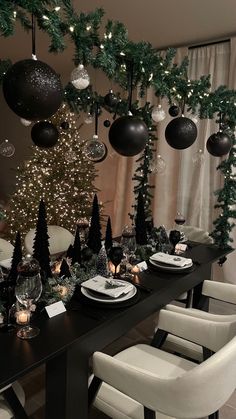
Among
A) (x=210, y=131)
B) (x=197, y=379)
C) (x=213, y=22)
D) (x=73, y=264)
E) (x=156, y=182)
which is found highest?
(x=213, y=22)

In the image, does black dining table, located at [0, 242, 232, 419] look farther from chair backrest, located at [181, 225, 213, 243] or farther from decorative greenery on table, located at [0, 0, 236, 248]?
chair backrest, located at [181, 225, 213, 243]

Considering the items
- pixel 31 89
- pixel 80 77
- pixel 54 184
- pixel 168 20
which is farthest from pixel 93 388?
pixel 54 184

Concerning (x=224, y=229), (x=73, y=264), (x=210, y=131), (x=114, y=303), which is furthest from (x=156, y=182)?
(x=114, y=303)

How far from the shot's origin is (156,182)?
14.4 ft

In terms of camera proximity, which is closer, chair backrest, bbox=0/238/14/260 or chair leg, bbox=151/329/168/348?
chair leg, bbox=151/329/168/348

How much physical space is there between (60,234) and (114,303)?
1653 mm

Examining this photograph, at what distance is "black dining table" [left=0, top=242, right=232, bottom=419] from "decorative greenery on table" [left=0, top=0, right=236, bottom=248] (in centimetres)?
116

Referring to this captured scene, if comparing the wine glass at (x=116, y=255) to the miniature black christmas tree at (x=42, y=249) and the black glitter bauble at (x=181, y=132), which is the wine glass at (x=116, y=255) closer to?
the miniature black christmas tree at (x=42, y=249)

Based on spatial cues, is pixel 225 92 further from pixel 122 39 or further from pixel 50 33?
pixel 50 33

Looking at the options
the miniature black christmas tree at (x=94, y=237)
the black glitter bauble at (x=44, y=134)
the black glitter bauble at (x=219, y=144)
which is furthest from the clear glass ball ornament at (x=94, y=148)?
the black glitter bauble at (x=219, y=144)

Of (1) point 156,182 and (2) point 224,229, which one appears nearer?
(2) point 224,229

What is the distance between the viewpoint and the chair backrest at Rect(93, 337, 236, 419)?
3.80 feet

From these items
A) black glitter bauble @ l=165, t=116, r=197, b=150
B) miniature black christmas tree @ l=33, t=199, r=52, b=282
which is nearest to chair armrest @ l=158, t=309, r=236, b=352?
miniature black christmas tree @ l=33, t=199, r=52, b=282

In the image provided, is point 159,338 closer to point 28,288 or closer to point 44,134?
point 28,288
